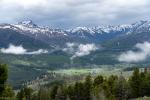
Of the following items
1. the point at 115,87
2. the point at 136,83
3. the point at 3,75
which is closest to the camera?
the point at 3,75

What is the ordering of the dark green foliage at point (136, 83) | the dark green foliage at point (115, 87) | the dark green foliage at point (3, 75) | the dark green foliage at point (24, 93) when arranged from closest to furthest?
the dark green foliage at point (3, 75)
the dark green foliage at point (115, 87)
the dark green foliage at point (136, 83)
the dark green foliage at point (24, 93)

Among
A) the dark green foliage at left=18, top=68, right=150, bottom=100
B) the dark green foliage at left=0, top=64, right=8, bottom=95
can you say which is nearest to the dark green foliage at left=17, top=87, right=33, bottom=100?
the dark green foliage at left=18, top=68, right=150, bottom=100

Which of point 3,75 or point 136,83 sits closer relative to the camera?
point 3,75

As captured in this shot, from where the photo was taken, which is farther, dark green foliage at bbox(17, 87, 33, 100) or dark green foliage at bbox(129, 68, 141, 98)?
dark green foliage at bbox(17, 87, 33, 100)

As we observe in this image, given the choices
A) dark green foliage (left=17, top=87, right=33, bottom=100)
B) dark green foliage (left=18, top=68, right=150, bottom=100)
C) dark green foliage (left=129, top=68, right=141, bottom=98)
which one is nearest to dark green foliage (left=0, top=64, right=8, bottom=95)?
dark green foliage (left=18, top=68, right=150, bottom=100)

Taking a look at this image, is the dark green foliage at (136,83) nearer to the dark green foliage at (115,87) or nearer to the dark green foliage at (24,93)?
the dark green foliage at (115,87)

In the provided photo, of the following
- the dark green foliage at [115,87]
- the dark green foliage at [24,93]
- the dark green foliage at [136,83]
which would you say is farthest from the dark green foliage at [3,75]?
the dark green foliage at [136,83]

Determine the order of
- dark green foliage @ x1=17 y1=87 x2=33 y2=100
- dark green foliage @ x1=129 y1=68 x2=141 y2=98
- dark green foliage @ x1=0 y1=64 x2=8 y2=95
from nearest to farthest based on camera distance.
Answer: dark green foliage @ x1=0 y1=64 x2=8 y2=95 < dark green foliage @ x1=129 y1=68 x2=141 y2=98 < dark green foliage @ x1=17 y1=87 x2=33 y2=100

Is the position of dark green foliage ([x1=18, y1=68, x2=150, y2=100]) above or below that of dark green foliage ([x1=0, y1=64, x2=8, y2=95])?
below

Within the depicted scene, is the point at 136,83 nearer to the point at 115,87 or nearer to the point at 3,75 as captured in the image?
the point at 115,87

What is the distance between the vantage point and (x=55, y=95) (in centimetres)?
18525

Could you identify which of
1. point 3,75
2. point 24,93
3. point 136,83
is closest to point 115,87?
point 136,83

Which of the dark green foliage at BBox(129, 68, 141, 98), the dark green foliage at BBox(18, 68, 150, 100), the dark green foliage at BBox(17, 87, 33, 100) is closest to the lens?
the dark green foliage at BBox(18, 68, 150, 100)

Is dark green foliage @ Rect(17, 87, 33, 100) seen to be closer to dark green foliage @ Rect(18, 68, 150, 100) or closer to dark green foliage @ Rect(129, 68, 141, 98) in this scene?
dark green foliage @ Rect(18, 68, 150, 100)
